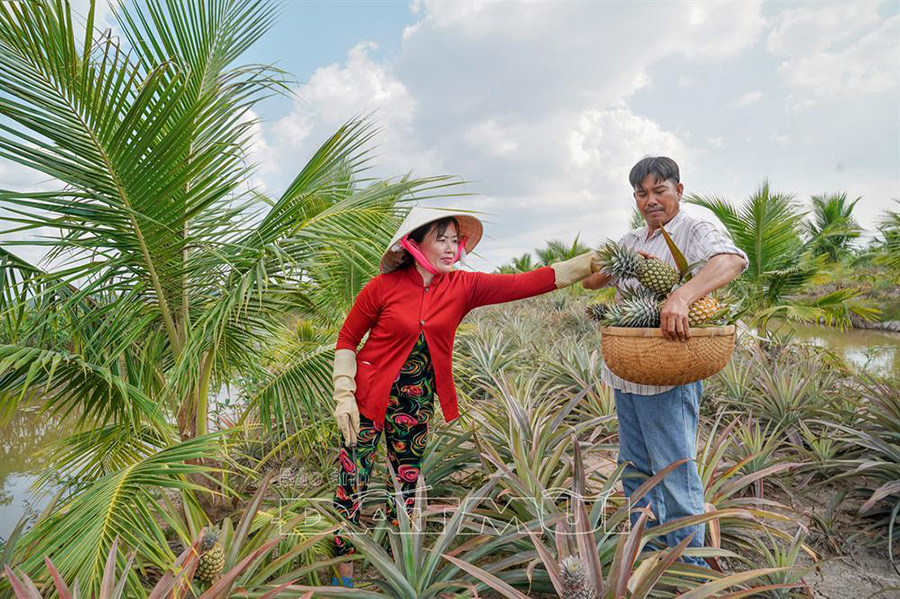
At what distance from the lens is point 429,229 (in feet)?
7.41

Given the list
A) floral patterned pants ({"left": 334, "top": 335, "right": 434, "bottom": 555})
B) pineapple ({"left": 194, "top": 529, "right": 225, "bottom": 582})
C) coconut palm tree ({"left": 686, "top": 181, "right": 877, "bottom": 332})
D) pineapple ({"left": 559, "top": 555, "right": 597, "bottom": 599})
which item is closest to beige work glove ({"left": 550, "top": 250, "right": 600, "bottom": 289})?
floral patterned pants ({"left": 334, "top": 335, "right": 434, "bottom": 555})

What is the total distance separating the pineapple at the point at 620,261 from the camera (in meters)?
1.84

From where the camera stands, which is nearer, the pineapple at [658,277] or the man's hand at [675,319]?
the man's hand at [675,319]

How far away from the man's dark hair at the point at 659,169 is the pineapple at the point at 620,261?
35 cm

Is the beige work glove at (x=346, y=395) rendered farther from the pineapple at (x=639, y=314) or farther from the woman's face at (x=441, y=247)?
the pineapple at (x=639, y=314)

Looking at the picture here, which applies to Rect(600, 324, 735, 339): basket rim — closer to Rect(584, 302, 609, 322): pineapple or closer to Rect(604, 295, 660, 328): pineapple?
Rect(604, 295, 660, 328): pineapple

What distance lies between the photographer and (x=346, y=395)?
2.27 m

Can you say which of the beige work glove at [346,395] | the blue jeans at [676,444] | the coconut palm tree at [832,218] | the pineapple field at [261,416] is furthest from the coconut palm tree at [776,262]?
the coconut palm tree at [832,218]

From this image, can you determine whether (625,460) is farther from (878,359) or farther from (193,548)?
(878,359)

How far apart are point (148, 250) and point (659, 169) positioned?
103 inches

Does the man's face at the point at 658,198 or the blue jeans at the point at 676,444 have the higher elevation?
the man's face at the point at 658,198

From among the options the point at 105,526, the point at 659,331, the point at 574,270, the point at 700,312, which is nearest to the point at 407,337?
the point at 574,270

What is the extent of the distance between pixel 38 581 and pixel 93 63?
7.67 feet

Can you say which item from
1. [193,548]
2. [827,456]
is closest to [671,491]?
[193,548]
